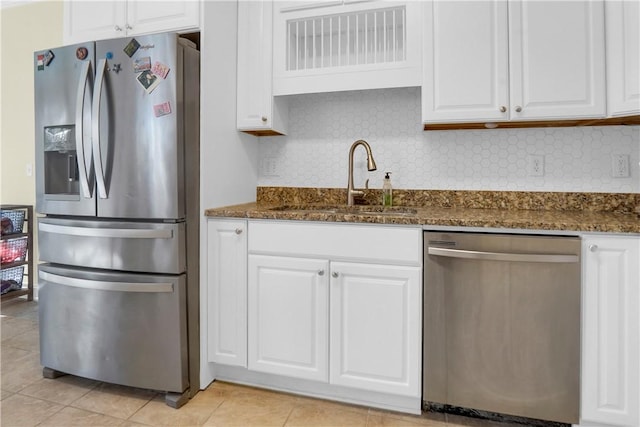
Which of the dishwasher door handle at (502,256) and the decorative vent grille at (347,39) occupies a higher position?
the decorative vent grille at (347,39)

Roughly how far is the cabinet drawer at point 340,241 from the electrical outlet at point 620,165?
3.90 feet

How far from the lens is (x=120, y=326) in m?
1.78

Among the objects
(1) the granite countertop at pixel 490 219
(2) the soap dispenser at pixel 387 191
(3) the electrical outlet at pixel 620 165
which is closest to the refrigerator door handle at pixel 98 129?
(1) the granite countertop at pixel 490 219

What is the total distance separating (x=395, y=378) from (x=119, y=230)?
1.45 m

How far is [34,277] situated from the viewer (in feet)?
10.7

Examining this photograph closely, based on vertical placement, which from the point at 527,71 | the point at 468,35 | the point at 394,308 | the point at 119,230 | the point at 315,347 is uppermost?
the point at 468,35

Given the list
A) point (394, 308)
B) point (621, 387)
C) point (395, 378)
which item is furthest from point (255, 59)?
point (621, 387)

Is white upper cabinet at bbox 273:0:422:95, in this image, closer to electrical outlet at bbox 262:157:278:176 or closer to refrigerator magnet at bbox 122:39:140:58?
electrical outlet at bbox 262:157:278:176

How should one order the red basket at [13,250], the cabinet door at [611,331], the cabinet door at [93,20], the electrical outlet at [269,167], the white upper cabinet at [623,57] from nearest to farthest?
the cabinet door at [611,331] < the white upper cabinet at [623,57] < the cabinet door at [93,20] < the electrical outlet at [269,167] < the red basket at [13,250]

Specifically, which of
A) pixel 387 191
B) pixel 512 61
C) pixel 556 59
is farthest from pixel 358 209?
pixel 556 59

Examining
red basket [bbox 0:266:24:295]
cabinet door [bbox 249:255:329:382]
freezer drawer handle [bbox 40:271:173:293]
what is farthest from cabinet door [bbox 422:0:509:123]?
red basket [bbox 0:266:24:295]

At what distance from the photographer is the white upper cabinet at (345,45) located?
190cm

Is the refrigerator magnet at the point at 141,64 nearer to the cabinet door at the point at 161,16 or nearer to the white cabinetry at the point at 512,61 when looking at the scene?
the cabinet door at the point at 161,16

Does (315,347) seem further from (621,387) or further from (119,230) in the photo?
(621,387)
